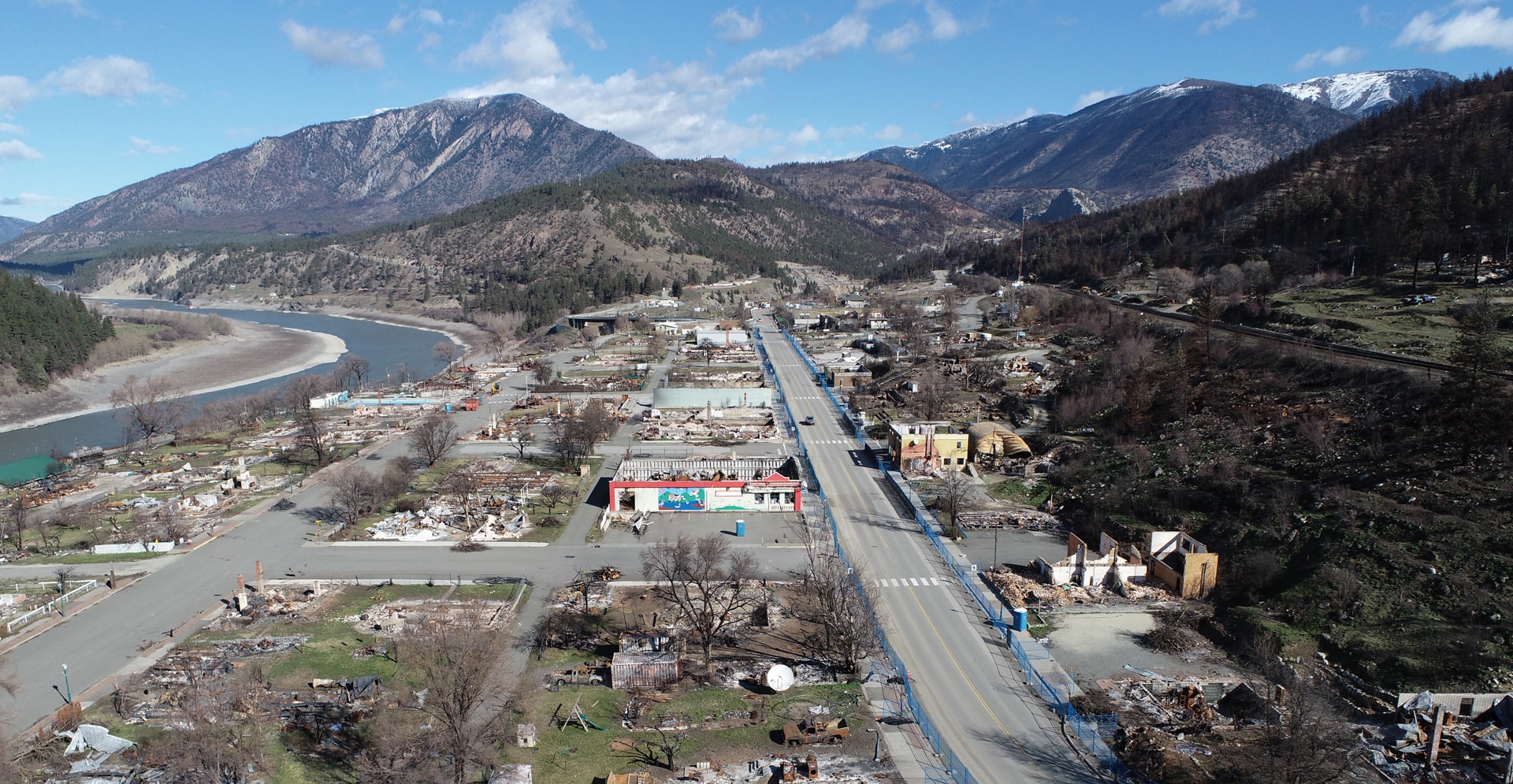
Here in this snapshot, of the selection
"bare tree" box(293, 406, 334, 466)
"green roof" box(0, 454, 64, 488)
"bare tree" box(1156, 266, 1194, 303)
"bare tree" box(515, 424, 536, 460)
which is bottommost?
"green roof" box(0, 454, 64, 488)

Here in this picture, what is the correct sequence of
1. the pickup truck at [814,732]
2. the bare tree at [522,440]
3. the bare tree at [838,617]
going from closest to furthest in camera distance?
the pickup truck at [814,732] → the bare tree at [838,617] → the bare tree at [522,440]

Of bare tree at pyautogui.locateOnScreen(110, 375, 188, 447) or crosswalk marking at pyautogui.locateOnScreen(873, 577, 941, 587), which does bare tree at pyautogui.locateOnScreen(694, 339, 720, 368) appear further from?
crosswalk marking at pyautogui.locateOnScreen(873, 577, 941, 587)

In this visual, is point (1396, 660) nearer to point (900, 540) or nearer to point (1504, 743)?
point (1504, 743)

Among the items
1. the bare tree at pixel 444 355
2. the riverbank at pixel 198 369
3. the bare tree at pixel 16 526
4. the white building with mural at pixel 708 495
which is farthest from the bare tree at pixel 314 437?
the riverbank at pixel 198 369

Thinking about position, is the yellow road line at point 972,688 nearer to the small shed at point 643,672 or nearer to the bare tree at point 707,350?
the small shed at point 643,672

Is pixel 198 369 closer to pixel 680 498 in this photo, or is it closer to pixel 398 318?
pixel 398 318

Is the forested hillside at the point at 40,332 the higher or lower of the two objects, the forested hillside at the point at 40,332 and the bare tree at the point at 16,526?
the higher

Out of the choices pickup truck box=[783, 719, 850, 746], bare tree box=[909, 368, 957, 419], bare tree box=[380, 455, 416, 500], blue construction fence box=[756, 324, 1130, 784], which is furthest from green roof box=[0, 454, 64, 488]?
bare tree box=[909, 368, 957, 419]
